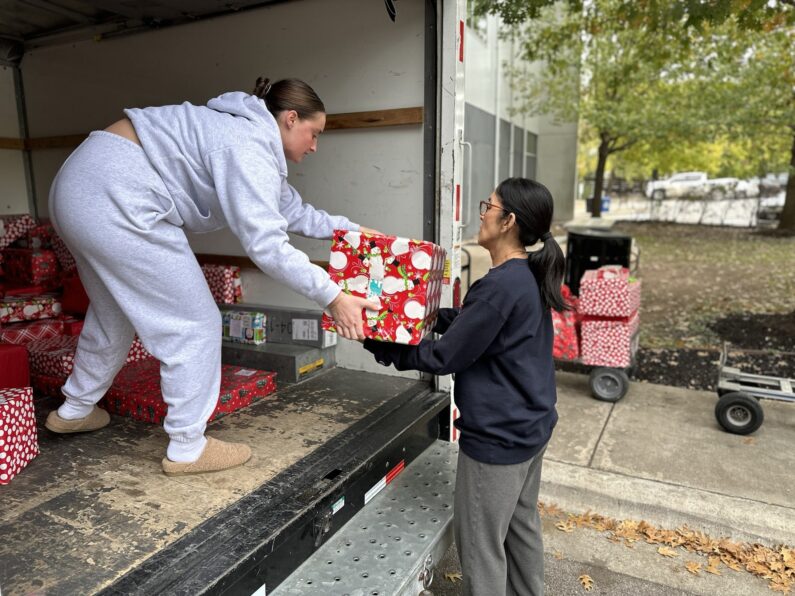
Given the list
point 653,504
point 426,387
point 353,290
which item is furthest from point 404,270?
point 653,504

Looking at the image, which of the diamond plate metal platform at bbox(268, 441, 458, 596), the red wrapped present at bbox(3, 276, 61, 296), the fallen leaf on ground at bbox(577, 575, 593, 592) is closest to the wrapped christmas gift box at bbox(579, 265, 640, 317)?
the fallen leaf on ground at bbox(577, 575, 593, 592)

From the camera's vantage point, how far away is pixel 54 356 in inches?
123

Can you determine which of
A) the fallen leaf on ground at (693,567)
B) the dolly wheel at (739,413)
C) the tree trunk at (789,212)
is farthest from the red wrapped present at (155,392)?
the tree trunk at (789,212)

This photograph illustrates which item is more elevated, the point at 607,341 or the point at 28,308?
the point at 28,308

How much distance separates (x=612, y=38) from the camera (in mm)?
13953

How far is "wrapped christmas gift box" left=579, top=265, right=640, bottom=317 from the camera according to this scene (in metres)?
4.62

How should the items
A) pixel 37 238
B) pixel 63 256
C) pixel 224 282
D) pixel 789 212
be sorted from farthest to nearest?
pixel 789 212 < pixel 37 238 < pixel 63 256 < pixel 224 282

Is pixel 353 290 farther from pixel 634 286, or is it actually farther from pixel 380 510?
pixel 634 286

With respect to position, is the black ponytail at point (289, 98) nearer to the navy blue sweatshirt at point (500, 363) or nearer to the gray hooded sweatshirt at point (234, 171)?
the gray hooded sweatshirt at point (234, 171)

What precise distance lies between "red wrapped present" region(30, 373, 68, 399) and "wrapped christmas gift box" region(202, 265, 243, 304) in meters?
1.03

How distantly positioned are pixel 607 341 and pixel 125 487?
3752 mm

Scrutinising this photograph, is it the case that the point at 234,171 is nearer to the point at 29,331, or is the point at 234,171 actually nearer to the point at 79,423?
the point at 79,423

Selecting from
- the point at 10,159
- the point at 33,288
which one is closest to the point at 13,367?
the point at 33,288

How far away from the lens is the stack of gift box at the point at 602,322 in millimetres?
4645
